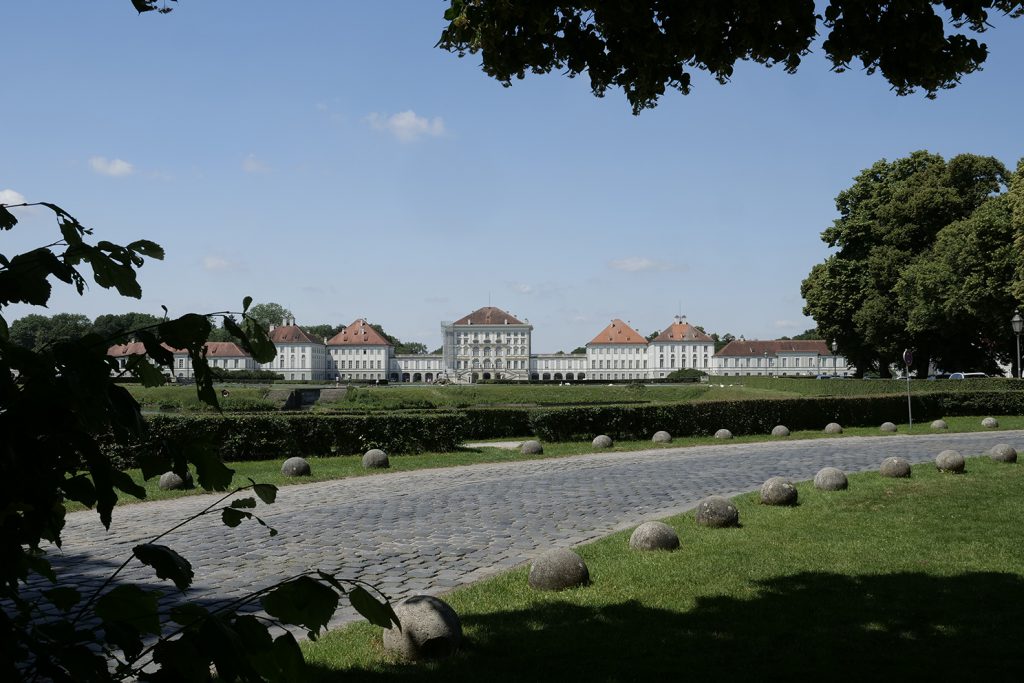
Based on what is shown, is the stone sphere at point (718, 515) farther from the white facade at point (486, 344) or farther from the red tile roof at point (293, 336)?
the red tile roof at point (293, 336)

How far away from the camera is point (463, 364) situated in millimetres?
154000

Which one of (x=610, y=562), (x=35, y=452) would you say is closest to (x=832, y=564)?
(x=610, y=562)

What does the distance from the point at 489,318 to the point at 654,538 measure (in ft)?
478

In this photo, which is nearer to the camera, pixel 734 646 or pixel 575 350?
pixel 734 646

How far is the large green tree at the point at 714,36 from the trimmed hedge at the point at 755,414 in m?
18.3

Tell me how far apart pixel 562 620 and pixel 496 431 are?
60.1ft

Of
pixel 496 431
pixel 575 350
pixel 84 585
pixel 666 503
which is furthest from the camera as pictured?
pixel 575 350

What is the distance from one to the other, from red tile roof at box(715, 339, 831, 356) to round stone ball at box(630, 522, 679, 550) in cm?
14243

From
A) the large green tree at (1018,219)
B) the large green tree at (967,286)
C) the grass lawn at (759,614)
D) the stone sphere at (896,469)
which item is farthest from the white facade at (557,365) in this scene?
the grass lawn at (759,614)

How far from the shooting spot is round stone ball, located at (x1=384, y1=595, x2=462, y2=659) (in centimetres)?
559

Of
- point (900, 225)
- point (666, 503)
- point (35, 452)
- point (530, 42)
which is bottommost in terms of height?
point (666, 503)

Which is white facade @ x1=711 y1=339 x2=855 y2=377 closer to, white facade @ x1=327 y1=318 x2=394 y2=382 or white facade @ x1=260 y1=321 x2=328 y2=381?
white facade @ x1=327 y1=318 x2=394 y2=382

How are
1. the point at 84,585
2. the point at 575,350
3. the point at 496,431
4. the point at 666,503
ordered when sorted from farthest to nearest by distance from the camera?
the point at 575,350 < the point at 496,431 < the point at 666,503 < the point at 84,585

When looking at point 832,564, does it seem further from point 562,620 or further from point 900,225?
point 900,225
